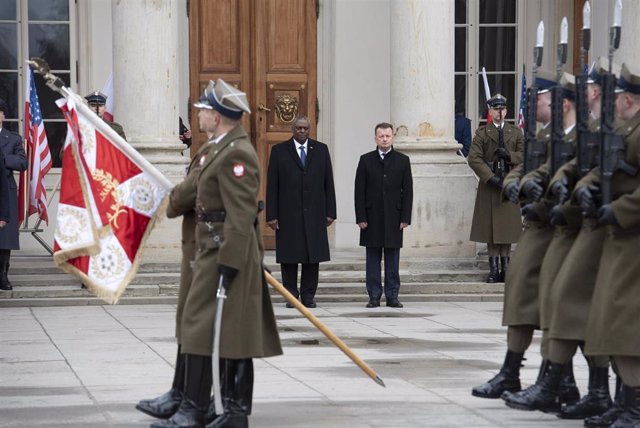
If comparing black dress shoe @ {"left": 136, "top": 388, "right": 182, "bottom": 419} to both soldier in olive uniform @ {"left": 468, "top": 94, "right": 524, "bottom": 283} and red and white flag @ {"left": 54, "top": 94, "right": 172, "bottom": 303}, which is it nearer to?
red and white flag @ {"left": 54, "top": 94, "right": 172, "bottom": 303}

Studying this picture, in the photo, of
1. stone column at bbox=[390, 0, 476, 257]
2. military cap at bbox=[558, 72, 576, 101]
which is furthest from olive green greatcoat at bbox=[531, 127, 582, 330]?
stone column at bbox=[390, 0, 476, 257]

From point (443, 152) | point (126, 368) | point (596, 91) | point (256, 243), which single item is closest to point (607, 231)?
point (596, 91)

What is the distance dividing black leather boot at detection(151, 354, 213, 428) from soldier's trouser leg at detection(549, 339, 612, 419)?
1.97 meters

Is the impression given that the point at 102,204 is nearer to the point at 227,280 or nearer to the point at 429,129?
the point at 227,280

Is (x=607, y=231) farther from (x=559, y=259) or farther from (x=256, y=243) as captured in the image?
(x=256, y=243)

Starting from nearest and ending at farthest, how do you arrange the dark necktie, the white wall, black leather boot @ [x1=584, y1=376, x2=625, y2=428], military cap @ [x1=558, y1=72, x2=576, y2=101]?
black leather boot @ [x1=584, y1=376, x2=625, y2=428], military cap @ [x1=558, y1=72, x2=576, y2=101], the dark necktie, the white wall

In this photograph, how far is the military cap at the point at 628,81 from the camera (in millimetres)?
8914

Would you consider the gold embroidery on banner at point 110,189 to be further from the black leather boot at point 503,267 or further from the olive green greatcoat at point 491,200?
the black leather boot at point 503,267

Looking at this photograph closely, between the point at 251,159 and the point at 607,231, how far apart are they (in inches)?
79.1

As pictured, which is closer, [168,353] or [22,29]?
[168,353]

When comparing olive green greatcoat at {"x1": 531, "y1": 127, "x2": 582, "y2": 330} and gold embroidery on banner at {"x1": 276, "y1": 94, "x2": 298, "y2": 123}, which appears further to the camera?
gold embroidery on banner at {"x1": 276, "y1": 94, "x2": 298, "y2": 123}

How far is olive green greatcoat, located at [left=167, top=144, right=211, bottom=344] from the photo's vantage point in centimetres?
898

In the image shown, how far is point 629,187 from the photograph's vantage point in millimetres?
8773

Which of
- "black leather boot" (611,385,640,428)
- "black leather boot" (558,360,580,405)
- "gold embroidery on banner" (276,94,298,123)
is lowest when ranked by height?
"black leather boot" (558,360,580,405)
